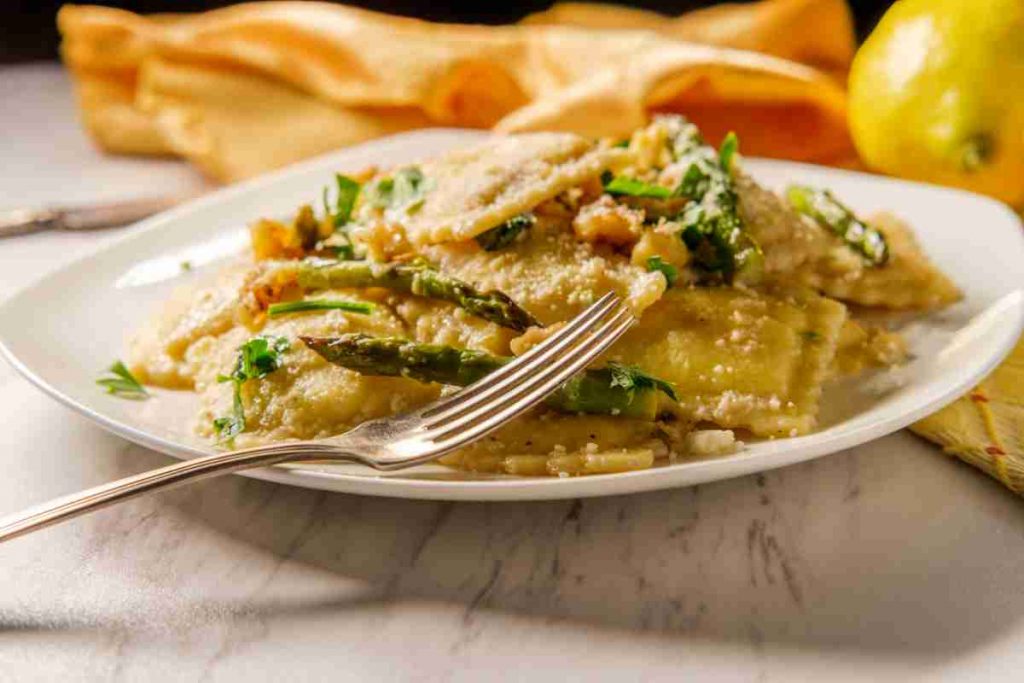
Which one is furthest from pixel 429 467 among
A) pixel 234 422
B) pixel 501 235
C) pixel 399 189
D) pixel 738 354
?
pixel 399 189

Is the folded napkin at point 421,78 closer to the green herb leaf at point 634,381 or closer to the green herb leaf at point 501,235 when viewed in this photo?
the green herb leaf at point 501,235

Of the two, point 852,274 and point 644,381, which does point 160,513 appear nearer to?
point 644,381

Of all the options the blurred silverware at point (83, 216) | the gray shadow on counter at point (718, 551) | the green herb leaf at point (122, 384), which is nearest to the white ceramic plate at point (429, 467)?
the green herb leaf at point (122, 384)

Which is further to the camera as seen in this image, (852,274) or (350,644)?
(852,274)

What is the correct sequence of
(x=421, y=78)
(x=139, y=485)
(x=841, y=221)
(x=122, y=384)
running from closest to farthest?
(x=139, y=485) → (x=122, y=384) → (x=841, y=221) → (x=421, y=78)

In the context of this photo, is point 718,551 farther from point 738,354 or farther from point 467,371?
point 467,371

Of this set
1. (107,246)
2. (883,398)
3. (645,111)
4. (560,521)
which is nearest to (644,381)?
(560,521)
